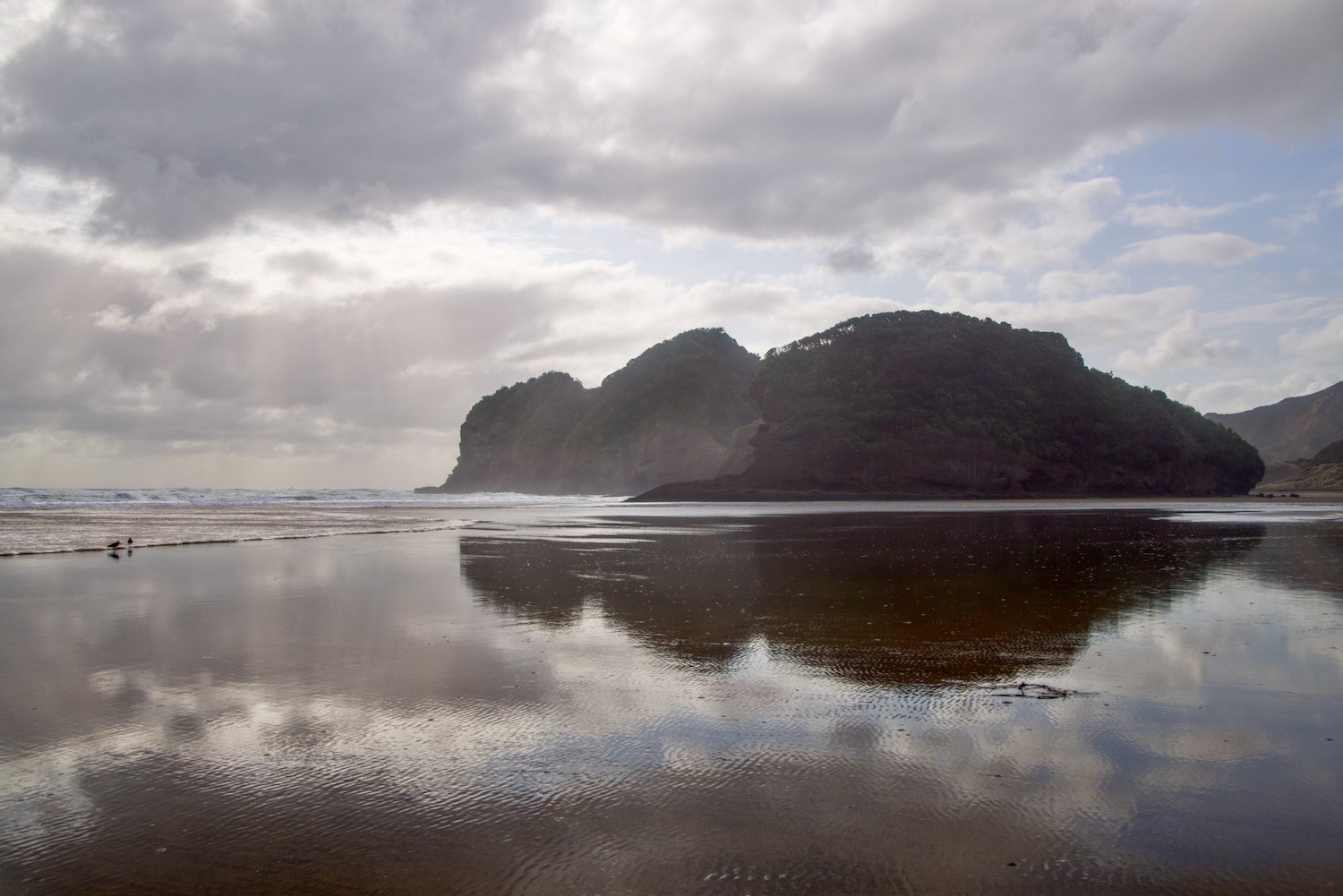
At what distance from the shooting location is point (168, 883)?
387 centimetres

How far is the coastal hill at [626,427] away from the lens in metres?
136

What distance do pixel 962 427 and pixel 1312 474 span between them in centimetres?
6972

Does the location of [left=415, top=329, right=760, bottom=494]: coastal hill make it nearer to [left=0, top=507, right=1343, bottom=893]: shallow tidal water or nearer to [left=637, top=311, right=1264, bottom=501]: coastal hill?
[left=637, top=311, right=1264, bottom=501]: coastal hill

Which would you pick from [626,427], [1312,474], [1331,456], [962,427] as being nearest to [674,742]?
[962,427]

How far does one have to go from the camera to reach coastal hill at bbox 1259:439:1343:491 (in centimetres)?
11094

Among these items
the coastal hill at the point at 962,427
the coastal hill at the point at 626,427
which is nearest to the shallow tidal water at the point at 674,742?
the coastal hill at the point at 962,427

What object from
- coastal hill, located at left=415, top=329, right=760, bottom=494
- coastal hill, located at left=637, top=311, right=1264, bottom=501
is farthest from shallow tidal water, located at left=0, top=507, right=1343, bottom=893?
coastal hill, located at left=415, top=329, right=760, bottom=494

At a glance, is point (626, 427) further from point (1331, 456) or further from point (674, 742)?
point (674, 742)

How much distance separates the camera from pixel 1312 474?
122312 mm

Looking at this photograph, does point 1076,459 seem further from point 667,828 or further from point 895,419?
point 667,828

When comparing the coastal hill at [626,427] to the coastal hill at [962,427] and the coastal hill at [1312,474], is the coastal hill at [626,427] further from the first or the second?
the coastal hill at [1312,474]

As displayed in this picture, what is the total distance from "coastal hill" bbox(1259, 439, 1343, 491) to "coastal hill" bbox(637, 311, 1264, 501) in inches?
419

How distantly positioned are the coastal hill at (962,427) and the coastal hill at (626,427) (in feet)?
43.3

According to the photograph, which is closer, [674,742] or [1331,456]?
[674,742]
